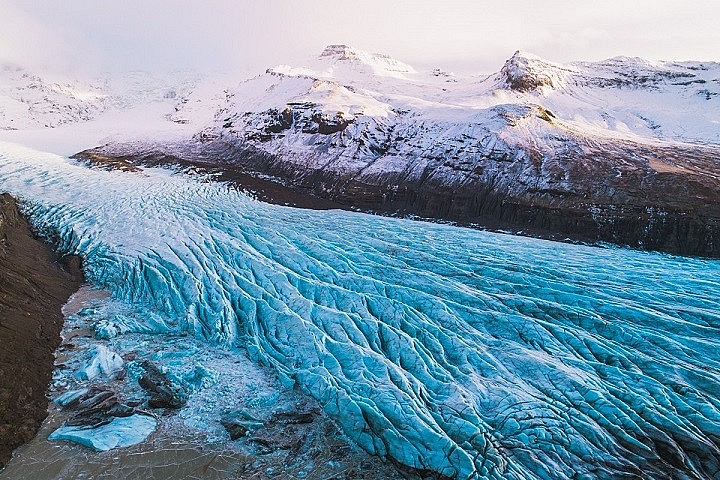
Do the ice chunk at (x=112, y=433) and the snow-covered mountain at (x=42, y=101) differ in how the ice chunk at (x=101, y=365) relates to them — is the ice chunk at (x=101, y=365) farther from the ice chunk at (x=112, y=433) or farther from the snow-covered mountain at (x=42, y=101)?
the snow-covered mountain at (x=42, y=101)

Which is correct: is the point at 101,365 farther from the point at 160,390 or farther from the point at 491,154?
the point at 491,154

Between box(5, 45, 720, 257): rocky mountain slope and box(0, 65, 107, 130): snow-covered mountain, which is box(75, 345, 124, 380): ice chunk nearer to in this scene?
box(5, 45, 720, 257): rocky mountain slope

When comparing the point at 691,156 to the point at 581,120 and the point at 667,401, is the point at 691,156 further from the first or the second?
the point at 667,401

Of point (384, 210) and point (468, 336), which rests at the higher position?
point (384, 210)

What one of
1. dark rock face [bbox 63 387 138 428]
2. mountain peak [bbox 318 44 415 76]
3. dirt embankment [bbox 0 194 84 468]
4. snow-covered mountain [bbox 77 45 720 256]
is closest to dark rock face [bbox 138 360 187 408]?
dark rock face [bbox 63 387 138 428]

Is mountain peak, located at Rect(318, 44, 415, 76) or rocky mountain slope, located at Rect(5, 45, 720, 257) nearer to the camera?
rocky mountain slope, located at Rect(5, 45, 720, 257)

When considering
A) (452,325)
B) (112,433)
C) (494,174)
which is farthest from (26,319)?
(494,174)

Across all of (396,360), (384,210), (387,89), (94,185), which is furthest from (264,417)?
(387,89)
